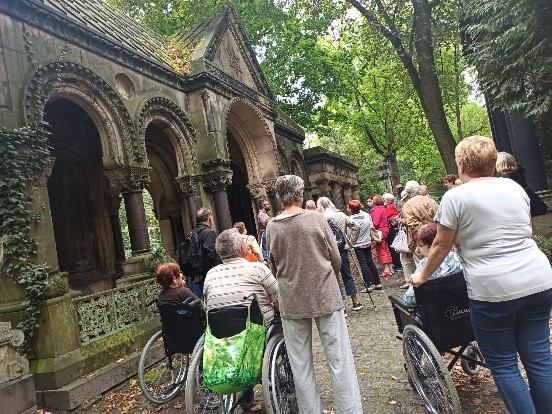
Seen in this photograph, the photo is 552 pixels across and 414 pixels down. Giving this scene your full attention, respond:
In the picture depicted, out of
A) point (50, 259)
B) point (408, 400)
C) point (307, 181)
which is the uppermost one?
point (307, 181)

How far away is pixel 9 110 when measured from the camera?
5445 millimetres

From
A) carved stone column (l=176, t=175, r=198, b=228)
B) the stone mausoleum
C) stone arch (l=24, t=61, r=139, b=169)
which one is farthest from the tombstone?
carved stone column (l=176, t=175, r=198, b=228)

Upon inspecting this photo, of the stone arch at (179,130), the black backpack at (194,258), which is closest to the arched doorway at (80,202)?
the stone arch at (179,130)

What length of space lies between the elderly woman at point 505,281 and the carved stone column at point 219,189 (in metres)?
8.19

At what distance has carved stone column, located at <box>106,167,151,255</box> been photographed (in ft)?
25.5

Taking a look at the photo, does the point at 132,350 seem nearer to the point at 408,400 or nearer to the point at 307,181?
the point at 408,400

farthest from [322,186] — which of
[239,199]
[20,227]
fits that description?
[20,227]

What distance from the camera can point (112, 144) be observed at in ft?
25.3

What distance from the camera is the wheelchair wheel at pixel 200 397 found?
326 centimetres

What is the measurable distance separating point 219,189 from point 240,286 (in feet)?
23.5

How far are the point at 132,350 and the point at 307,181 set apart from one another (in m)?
13.2

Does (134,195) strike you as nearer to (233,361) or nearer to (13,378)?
(13,378)

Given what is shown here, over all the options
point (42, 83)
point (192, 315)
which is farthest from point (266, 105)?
point (192, 315)

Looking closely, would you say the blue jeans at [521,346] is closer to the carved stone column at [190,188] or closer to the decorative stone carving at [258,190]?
the carved stone column at [190,188]
